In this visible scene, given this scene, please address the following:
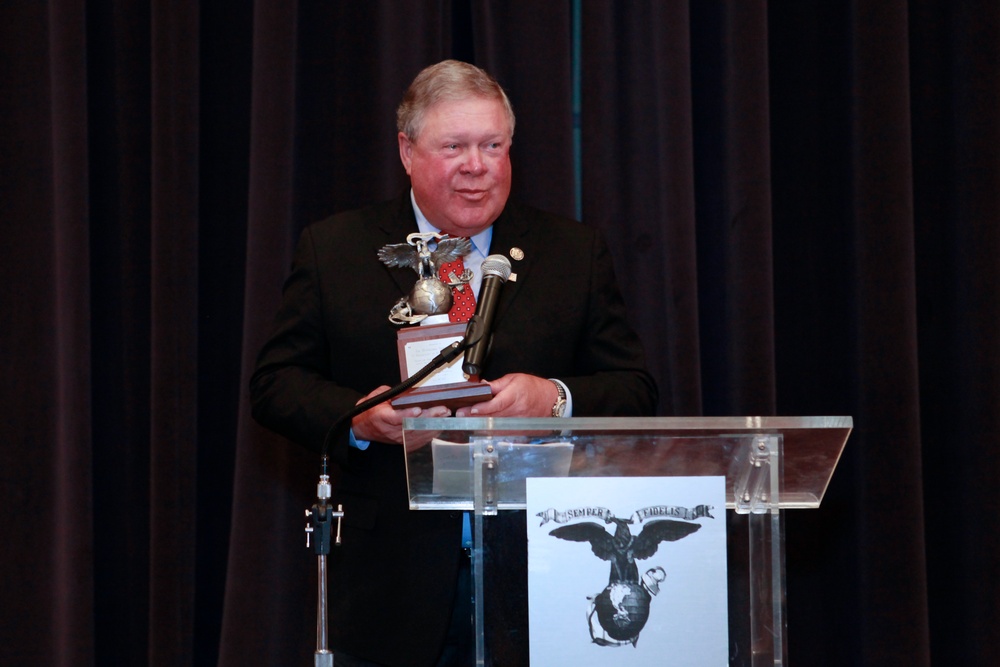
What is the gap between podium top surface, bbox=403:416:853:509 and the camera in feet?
4.70

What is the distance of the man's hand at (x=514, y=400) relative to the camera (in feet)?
5.88

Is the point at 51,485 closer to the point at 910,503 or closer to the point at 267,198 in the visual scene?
the point at 267,198

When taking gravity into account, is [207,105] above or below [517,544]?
above

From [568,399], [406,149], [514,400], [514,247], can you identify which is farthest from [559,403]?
[406,149]

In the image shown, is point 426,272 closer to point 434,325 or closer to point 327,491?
point 434,325

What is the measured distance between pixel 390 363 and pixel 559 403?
0.40 metres

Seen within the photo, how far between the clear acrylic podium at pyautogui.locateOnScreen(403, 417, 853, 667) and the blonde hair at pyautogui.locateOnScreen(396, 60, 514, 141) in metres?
1.03

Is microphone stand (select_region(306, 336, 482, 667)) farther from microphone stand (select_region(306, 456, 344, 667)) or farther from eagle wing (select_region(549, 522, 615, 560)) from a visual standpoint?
eagle wing (select_region(549, 522, 615, 560))

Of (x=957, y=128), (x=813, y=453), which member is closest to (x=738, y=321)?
(x=957, y=128)

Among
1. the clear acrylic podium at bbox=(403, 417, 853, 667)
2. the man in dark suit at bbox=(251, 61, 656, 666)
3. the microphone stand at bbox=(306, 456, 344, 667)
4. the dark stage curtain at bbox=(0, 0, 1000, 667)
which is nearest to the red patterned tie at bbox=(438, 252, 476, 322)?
the man in dark suit at bbox=(251, 61, 656, 666)

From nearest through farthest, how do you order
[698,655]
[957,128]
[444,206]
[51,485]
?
[698,655] < [444,206] < [51,485] < [957,128]

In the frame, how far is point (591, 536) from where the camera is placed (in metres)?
1.42

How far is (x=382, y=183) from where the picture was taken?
3.15 metres

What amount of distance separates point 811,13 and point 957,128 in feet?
1.83
